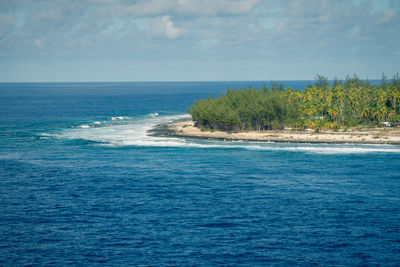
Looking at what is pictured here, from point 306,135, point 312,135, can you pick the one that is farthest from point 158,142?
point 312,135

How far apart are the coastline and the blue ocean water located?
8.64 metres

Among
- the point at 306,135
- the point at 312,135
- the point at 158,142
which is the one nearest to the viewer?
the point at 158,142

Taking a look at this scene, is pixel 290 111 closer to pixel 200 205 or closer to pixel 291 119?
pixel 291 119

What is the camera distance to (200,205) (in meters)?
68.2

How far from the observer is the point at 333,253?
50.8 m

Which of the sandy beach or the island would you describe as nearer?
the sandy beach

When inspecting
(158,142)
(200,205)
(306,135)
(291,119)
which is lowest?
(200,205)

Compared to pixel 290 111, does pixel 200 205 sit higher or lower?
lower

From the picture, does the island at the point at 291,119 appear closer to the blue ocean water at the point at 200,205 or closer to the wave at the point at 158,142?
the wave at the point at 158,142

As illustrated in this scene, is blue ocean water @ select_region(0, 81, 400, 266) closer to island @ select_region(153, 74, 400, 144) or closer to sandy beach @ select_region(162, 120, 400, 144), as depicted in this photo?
sandy beach @ select_region(162, 120, 400, 144)

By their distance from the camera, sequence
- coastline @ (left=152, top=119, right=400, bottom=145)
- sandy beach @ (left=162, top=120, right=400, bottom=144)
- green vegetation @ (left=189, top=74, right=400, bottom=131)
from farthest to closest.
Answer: green vegetation @ (left=189, top=74, right=400, bottom=131), sandy beach @ (left=162, top=120, right=400, bottom=144), coastline @ (left=152, top=119, right=400, bottom=145)

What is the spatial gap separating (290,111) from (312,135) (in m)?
14.6

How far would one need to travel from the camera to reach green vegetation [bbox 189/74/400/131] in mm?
144750

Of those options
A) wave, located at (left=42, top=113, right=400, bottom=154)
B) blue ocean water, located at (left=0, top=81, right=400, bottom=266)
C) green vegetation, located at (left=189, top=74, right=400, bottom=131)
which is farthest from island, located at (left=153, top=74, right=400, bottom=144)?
blue ocean water, located at (left=0, top=81, right=400, bottom=266)
